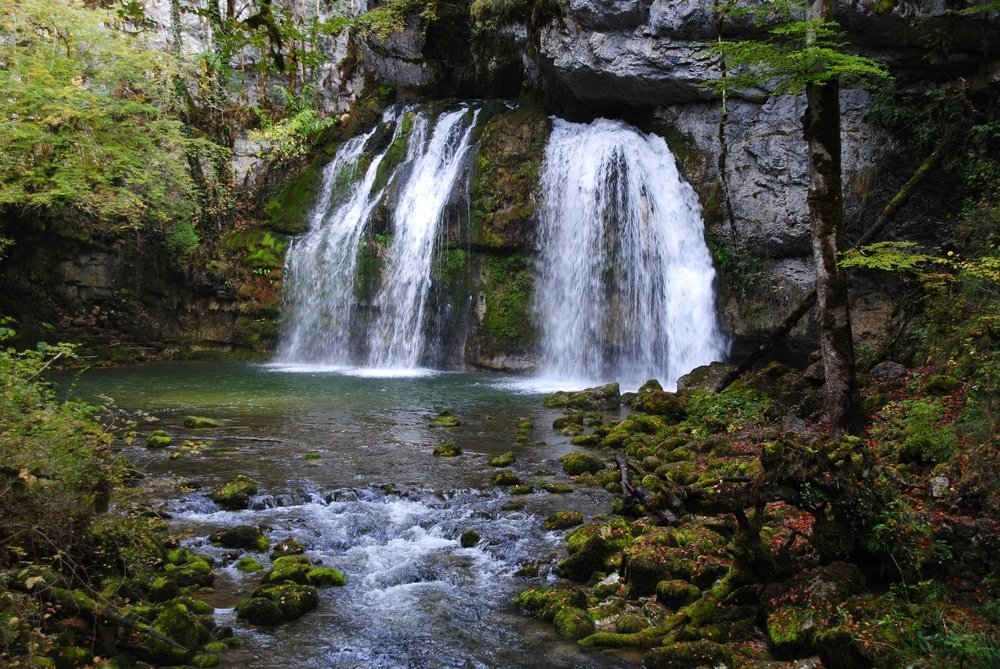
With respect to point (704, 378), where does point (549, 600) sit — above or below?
below

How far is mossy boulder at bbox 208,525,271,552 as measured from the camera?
21.6ft

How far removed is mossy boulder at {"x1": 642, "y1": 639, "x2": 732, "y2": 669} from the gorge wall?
10127mm

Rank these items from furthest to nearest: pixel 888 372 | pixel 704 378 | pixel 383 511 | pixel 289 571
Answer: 1. pixel 704 378
2. pixel 888 372
3. pixel 383 511
4. pixel 289 571

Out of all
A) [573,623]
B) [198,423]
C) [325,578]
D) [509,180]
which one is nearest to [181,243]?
[509,180]

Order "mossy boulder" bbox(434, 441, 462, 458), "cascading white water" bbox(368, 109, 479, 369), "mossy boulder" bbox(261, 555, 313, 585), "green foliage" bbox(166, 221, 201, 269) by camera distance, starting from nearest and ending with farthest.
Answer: "mossy boulder" bbox(261, 555, 313, 585), "mossy boulder" bbox(434, 441, 462, 458), "cascading white water" bbox(368, 109, 479, 369), "green foliage" bbox(166, 221, 201, 269)

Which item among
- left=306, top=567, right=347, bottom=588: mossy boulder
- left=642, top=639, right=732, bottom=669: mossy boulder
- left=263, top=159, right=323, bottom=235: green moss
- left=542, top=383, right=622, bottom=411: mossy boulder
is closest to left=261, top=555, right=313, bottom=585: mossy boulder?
left=306, top=567, right=347, bottom=588: mossy boulder

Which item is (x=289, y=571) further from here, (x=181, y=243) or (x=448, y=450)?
(x=181, y=243)

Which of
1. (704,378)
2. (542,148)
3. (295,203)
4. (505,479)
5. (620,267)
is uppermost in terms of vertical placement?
(542,148)

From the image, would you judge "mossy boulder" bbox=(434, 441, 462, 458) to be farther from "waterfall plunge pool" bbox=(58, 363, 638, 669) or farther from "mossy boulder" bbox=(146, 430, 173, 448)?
"mossy boulder" bbox=(146, 430, 173, 448)

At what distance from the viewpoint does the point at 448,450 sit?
10.2m

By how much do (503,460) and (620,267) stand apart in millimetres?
9457

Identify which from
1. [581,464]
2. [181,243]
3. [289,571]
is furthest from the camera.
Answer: [181,243]

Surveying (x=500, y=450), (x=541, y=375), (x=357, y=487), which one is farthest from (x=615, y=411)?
(x=357, y=487)

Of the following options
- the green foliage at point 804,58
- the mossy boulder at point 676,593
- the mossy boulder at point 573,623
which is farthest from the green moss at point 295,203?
the mossy boulder at point 676,593
